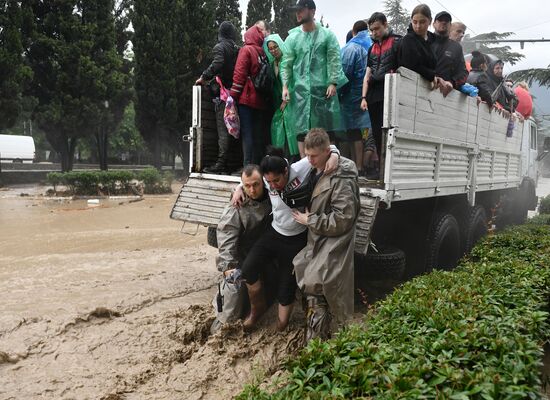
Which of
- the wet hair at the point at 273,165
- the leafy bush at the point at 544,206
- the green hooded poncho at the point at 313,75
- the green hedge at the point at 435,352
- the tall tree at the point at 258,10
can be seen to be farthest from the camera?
the tall tree at the point at 258,10

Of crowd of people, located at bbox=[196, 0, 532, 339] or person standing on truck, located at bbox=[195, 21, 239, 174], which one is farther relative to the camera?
person standing on truck, located at bbox=[195, 21, 239, 174]

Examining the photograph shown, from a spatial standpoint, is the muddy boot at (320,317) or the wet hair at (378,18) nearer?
the muddy boot at (320,317)

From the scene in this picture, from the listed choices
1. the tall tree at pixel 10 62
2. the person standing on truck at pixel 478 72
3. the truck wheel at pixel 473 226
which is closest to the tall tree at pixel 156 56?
the tall tree at pixel 10 62

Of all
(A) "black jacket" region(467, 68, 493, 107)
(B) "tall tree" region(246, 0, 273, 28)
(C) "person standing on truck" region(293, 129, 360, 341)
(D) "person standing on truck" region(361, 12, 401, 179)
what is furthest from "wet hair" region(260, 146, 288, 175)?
(B) "tall tree" region(246, 0, 273, 28)

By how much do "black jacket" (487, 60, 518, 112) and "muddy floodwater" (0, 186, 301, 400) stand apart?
470cm

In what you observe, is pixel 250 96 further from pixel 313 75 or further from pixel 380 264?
pixel 380 264

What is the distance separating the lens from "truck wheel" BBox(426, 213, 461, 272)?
451 cm

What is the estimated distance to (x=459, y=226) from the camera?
5363mm

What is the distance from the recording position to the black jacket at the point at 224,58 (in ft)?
15.8

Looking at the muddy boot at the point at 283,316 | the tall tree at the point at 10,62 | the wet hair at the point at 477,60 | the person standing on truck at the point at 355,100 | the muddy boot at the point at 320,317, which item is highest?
the tall tree at the point at 10,62

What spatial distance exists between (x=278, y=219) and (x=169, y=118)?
1895 cm

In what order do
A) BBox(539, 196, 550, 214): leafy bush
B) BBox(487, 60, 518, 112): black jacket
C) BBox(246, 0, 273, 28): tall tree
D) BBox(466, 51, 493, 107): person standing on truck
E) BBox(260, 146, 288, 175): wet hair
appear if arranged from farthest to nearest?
BBox(246, 0, 273, 28): tall tree → BBox(539, 196, 550, 214): leafy bush → BBox(487, 60, 518, 112): black jacket → BBox(466, 51, 493, 107): person standing on truck → BBox(260, 146, 288, 175): wet hair

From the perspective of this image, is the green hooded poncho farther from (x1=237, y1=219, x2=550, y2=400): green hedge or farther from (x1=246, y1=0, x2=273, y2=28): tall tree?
(x1=246, y1=0, x2=273, y2=28): tall tree

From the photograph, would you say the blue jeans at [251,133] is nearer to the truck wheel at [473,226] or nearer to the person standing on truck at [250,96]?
the person standing on truck at [250,96]
